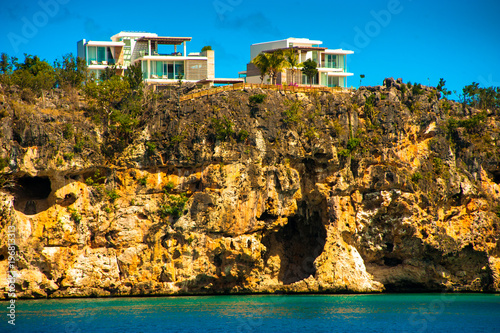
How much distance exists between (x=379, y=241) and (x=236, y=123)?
16.4 m

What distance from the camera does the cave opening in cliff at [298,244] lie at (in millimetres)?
64000

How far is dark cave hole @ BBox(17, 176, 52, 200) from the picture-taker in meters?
58.8

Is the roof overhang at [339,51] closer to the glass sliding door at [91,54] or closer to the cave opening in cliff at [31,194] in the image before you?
the glass sliding door at [91,54]

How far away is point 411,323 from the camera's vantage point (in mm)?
45062

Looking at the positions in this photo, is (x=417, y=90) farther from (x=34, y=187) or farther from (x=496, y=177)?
(x=34, y=187)

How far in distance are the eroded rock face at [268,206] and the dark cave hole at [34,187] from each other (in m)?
0.15

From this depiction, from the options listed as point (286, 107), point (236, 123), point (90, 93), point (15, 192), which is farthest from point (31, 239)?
point (286, 107)

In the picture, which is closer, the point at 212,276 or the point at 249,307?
the point at 249,307

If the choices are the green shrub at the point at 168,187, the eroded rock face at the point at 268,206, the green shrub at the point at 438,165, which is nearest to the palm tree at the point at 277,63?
the eroded rock face at the point at 268,206

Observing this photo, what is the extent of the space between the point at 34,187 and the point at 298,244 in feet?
80.2

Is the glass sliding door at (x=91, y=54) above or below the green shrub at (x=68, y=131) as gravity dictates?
above

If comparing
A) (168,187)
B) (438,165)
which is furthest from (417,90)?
(168,187)

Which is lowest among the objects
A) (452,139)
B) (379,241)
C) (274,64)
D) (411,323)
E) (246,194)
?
(411,323)

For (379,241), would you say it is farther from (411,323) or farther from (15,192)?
(15,192)
